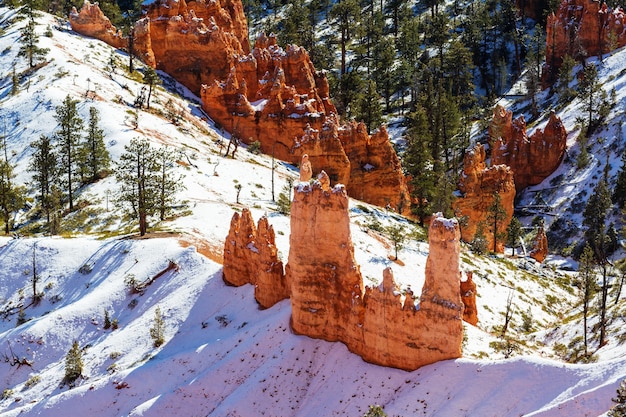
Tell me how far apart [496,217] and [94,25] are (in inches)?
2611

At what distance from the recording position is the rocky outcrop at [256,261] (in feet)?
154

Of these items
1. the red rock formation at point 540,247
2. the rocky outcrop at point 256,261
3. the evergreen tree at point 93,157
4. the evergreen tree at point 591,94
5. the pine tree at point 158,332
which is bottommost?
the red rock formation at point 540,247

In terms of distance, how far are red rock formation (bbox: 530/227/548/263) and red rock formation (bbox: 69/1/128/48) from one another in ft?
213

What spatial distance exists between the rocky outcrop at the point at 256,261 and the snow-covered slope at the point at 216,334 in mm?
901

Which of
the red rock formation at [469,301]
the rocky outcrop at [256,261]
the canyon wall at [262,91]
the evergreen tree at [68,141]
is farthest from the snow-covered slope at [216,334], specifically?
the canyon wall at [262,91]

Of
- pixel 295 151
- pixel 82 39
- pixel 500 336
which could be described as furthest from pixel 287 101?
pixel 500 336

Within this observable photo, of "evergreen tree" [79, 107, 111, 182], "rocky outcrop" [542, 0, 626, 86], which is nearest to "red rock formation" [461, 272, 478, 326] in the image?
"evergreen tree" [79, 107, 111, 182]

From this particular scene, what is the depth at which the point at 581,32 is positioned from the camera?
11788 centimetres

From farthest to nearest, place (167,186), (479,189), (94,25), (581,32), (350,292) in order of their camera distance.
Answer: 1. (581,32)
2. (94,25)
3. (479,189)
4. (167,186)
5. (350,292)

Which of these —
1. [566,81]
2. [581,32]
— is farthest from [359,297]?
[581,32]

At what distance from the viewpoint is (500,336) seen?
163 ft

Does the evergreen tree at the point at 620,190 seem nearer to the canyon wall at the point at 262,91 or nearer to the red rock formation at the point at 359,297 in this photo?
the canyon wall at the point at 262,91

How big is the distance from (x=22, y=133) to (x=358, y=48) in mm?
72846

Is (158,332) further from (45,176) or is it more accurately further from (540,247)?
(540,247)
